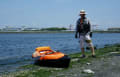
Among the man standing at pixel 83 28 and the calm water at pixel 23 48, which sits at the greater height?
the man standing at pixel 83 28

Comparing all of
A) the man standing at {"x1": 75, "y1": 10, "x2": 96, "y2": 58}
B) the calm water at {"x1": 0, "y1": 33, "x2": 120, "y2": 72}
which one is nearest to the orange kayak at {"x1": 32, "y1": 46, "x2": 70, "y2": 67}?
the man standing at {"x1": 75, "y1": 10, "x2": 96, "y2": 58}

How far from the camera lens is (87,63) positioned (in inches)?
372

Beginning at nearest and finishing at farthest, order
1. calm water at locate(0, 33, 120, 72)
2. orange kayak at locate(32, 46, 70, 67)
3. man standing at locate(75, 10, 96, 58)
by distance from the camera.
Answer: orange kayak at locate(32, 46, 70, 67), man standing at locate(75, 10, 96, 58), calm water at locate(0, 33, 120, 72)

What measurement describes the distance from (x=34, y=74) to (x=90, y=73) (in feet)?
6.41

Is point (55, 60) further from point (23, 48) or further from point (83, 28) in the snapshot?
point (23, 48)

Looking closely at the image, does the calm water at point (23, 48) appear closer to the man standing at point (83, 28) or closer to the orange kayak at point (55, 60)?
the orange kayak at point (55, 60)

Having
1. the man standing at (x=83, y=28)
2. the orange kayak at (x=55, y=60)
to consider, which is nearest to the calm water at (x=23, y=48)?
the orange kayak at (x=55, y=60)

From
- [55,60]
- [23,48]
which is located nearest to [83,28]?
[55,60]

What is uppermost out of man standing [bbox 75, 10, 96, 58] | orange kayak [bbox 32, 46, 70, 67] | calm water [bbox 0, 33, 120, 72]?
man standing [bbox 75, 10, 96, 58]

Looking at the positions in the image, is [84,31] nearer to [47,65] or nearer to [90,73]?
[47,65]

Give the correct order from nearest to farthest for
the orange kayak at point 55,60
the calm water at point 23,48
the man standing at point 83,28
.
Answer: the orange kayak at point 55,60, the man standing at point 83,28, the calm water at point 23,48

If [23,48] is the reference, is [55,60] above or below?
above

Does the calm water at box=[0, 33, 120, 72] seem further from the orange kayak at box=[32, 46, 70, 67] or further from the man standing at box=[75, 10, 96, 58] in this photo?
the man standing at box=[75, 10, 96, 58]

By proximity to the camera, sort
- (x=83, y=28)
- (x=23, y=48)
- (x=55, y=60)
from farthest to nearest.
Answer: (x=23, y=48) < (x=83, y=28) < (x=55, y=60)
